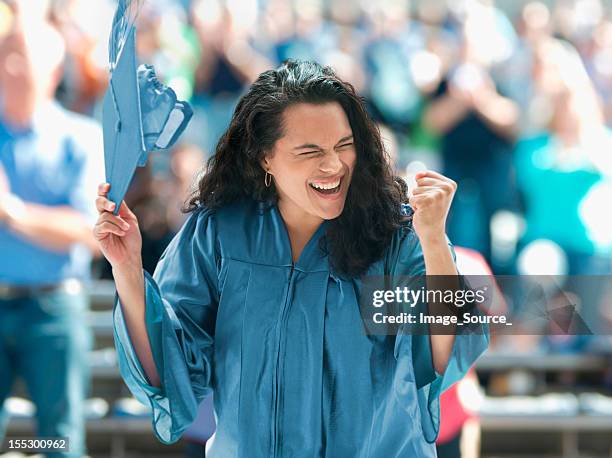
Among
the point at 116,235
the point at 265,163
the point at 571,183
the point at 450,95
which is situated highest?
the point at 450,95

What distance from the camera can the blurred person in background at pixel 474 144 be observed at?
19.0ft

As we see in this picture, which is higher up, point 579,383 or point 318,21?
point 318,21

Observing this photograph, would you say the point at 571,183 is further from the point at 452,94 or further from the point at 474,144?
the point at 452,94

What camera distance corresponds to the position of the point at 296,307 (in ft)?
8.12

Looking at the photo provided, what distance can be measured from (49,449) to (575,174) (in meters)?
3.02

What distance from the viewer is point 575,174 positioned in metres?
5.55

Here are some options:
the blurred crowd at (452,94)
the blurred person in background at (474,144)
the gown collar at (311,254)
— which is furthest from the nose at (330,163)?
the blurred person in background at (474,144)

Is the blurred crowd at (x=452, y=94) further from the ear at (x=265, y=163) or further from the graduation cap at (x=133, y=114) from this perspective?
the graduation cap at (x=133, y=114)

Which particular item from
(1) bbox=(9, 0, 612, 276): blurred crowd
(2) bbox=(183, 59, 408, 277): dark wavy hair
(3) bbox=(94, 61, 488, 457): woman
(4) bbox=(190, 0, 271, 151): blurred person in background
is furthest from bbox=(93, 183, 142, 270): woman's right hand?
(4) bbox=(190, 0, 271, 151): blurred person in background

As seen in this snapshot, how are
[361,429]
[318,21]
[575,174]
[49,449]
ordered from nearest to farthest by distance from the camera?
[361,429] < [49,449] < [575,174] < [318,21]

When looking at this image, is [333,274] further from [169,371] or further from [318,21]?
[318,21]

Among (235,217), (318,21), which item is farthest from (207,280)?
(318,21)

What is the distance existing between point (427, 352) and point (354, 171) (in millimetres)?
423

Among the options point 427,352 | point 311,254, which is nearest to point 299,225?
point 311,254
